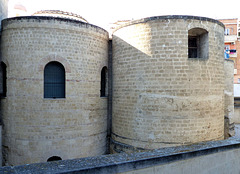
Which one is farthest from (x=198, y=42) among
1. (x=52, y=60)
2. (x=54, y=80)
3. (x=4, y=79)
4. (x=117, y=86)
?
(x=4, y=79)

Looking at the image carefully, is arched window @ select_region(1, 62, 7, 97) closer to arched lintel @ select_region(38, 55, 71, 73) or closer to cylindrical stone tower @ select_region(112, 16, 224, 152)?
arched lintel @ select_region(38, 55, 71, 73)

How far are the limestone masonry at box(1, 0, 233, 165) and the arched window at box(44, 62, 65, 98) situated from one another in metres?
0.04

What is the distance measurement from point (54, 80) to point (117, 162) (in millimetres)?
5910

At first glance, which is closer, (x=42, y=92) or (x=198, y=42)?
(x=42, y=92)

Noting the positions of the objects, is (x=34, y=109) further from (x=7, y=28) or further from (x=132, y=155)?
(x=132, y=155)

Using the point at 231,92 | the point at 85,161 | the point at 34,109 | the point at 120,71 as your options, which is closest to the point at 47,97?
the point at 34,109

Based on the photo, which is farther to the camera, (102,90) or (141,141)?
(102,90)

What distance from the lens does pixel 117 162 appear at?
307 cm

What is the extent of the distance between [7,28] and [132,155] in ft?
25.1

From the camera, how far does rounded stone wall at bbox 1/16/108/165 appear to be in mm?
7754

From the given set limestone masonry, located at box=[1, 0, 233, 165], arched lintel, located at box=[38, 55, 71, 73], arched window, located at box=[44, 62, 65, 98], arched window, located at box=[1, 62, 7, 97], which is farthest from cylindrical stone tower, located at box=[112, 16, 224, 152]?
arched window, located at box=[1, 62, 7, 97]

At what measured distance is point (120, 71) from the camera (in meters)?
8.47

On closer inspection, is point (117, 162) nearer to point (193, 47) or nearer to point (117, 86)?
point (117, 86)

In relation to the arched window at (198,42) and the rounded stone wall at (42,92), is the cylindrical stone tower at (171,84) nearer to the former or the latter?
the arched window at (198,42)
